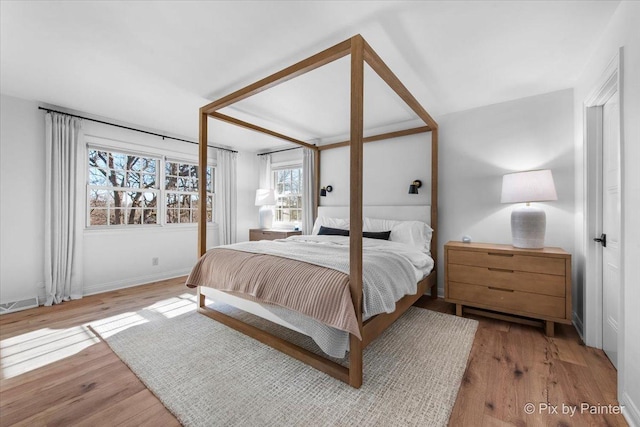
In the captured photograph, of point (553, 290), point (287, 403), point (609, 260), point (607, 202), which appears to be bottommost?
point (287, 403)

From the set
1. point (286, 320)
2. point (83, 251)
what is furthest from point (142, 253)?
point (286, 320)

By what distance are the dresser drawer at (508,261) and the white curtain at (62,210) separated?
4.54m

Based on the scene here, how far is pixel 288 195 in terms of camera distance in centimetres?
537

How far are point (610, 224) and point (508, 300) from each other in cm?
100

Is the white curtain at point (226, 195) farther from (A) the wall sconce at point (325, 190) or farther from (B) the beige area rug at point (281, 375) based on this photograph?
(B) the beige area rug at point (281, 375)

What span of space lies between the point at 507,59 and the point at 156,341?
3.84 meters

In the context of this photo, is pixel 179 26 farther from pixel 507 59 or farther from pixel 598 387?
pixel 598 387

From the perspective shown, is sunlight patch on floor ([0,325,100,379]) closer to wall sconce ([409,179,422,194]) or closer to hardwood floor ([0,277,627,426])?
hardwood floor ([0,277,627,426])

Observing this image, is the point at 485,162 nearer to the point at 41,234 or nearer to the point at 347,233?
the point at 347,233

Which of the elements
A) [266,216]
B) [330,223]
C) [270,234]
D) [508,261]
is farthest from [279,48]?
[266,216]

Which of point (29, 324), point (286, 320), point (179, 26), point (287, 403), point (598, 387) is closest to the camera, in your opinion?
point (287, 403)

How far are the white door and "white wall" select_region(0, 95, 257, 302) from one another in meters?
5.12

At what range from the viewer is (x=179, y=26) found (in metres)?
1.90

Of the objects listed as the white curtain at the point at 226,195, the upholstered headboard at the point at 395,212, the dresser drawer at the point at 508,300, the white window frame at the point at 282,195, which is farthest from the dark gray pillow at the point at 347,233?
the white curtain at the point at 226,195
